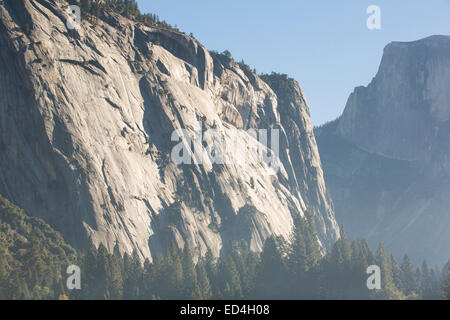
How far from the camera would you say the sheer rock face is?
10938cm

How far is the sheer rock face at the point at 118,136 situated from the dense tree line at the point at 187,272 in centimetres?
681

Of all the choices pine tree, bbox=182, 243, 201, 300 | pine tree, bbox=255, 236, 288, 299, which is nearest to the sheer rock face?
pine tree, bbox=182, 243, 201, 300

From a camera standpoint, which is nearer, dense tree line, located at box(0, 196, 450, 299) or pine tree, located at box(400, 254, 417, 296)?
dense tree line, located at box(0, 196, 450, 299)

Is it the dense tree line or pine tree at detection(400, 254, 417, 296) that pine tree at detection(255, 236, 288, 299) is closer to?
the dense tree line

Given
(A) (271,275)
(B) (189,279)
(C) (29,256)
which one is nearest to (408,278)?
(A) (271,275)

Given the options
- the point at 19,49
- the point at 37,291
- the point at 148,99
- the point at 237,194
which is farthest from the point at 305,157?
the point at 37,291

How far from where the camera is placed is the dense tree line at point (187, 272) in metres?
94.5

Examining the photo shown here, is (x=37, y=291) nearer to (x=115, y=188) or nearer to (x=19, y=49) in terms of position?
(x=115, y=188)

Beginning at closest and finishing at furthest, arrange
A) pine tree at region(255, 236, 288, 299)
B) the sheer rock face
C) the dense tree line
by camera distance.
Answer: the dense tree line, pine tree at region(255, 236, 288, 299), the sheer rock face

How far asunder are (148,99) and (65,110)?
24.8 m

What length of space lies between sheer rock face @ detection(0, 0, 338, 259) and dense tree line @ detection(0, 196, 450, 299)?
6.81 meters

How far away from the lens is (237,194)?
143375mm

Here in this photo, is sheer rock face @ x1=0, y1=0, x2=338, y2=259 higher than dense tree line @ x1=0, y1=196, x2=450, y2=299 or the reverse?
higher

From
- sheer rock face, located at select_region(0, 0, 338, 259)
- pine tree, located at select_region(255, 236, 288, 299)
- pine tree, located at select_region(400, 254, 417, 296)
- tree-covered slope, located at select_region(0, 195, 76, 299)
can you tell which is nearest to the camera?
tree-covered slope, located at select_region(0, 195, 76, 299)
